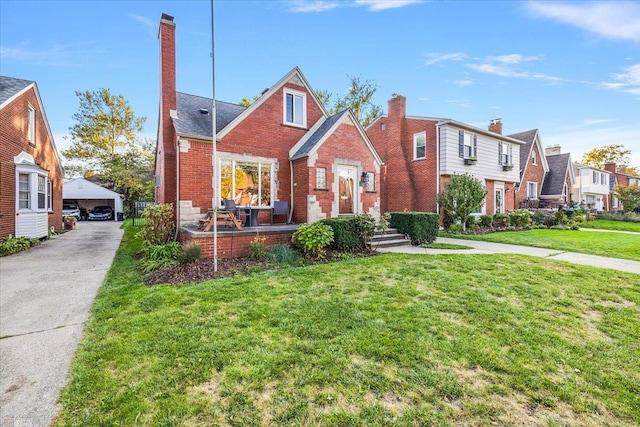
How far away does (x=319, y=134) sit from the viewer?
1195 cm

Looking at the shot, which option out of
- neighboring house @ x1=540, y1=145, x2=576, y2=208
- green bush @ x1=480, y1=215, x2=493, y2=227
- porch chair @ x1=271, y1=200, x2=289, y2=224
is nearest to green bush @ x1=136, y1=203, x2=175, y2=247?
porch chair @ x1=271, y1=200, x2=289, y2=224

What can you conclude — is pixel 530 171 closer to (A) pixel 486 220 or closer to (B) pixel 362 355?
(A) pixel 486 220

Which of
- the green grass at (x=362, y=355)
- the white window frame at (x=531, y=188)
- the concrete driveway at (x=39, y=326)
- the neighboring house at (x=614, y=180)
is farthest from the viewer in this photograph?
the neighboring house at (x=614, y=180)

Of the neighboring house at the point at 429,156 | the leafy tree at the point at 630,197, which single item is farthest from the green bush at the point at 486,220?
the leafy tree at the point at 630,197

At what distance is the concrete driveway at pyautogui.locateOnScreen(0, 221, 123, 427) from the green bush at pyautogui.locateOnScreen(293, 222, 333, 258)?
4885 mm

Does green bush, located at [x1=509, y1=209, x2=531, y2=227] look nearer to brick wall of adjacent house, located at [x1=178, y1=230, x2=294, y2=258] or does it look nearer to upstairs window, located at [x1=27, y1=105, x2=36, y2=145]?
brick wall of adjacent house, located at [x1=178, y1=230, x2=294, y2=258]

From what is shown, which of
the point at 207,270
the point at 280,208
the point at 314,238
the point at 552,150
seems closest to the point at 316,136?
the point at 280,208

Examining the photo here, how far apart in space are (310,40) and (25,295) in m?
13.7

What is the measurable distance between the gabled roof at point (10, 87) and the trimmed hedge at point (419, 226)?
52.7 ft

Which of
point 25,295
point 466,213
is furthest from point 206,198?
point 466,213

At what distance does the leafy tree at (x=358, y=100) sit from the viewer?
88.2 ft

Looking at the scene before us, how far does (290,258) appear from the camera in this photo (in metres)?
7.82

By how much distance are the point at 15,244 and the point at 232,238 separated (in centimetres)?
885

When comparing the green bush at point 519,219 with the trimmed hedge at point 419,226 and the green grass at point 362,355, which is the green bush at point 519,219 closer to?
the trimmed hedge at point 419,226
